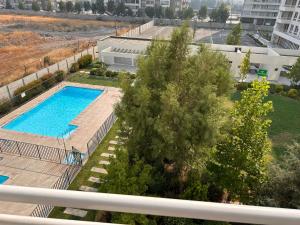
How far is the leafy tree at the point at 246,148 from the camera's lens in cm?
840

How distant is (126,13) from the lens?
247ft

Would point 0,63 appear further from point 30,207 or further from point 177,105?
point 177,105

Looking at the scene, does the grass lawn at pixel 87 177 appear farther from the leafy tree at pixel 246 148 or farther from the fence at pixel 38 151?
the leafy tree at pixel 246 148

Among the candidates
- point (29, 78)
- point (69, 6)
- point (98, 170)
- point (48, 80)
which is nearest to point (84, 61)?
point (48, 80)

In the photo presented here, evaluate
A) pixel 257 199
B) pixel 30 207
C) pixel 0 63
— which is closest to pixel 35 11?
pixel 0 63

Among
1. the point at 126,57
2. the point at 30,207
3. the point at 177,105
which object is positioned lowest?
the point at 30,207

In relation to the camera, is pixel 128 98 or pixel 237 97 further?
pixel 237 97

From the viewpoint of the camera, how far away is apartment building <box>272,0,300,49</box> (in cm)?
3804

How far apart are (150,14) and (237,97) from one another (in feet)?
189

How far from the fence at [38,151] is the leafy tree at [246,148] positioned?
8042 millimetres

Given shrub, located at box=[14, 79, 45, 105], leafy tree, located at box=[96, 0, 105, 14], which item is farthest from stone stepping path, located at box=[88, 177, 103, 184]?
leafy tree, located at box=[96, 0, 105, 14]

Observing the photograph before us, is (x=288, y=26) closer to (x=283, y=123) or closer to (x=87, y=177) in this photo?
(x=283, y=123)

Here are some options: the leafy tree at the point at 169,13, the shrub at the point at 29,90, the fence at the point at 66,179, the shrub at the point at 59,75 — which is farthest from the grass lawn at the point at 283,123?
the leafy tree at the point at 169,13

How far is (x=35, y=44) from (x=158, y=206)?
44.4m
